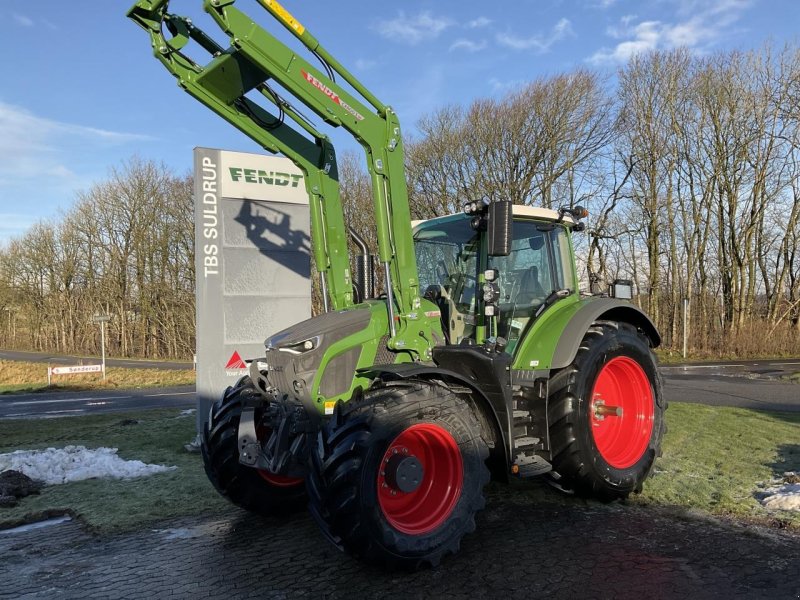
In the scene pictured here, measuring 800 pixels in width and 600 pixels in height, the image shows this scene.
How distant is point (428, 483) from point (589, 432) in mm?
1508

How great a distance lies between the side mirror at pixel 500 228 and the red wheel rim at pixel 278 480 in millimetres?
2330

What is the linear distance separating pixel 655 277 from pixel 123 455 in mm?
24082

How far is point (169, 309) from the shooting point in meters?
35.3

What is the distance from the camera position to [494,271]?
4.58m

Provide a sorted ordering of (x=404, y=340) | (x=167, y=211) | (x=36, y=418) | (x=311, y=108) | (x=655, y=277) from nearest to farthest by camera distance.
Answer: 1. (x=311, y=108)
2. (x=404, y=340)
3. (x=36, y=418)
4. (x=655, y=277)
5. (x=167, y=211)

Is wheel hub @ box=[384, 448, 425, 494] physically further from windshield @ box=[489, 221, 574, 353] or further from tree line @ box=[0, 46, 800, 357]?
tree line @ box=[0, 46, 800, 357]

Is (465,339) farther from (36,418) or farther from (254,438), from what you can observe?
(36,418)

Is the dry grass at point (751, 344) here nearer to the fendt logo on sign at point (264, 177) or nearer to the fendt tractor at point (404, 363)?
the fendt logo on sign at point (264, 177)

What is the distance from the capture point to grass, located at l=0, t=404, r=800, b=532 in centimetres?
482

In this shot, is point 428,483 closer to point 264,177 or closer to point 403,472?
point 403,472

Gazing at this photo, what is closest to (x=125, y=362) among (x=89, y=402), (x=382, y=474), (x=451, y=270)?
(x=89, y=402)

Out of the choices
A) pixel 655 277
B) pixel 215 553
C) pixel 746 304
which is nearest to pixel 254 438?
pixel 215 553

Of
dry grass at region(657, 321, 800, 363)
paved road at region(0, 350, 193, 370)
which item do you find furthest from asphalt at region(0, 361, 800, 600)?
paved road at region(0, 350, 193, 370)

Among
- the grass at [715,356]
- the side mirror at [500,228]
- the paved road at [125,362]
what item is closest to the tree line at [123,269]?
the paved road at [125,362]
